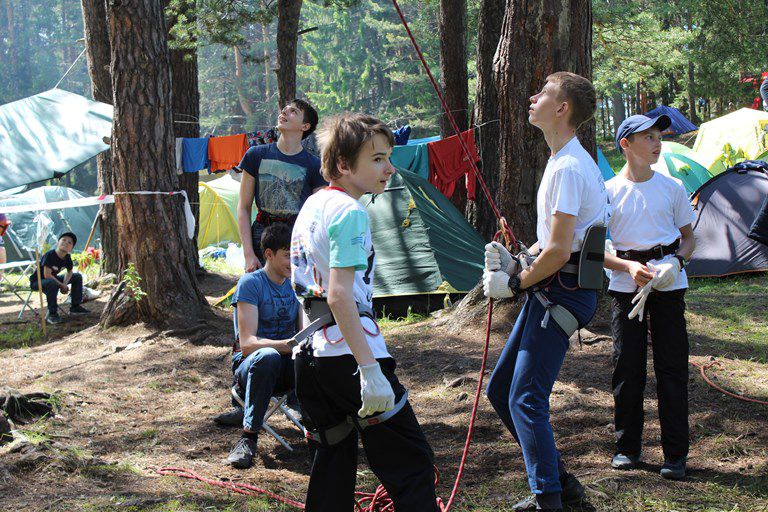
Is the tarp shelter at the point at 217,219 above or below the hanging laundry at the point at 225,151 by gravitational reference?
below

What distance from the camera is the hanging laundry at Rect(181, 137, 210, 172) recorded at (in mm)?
10672

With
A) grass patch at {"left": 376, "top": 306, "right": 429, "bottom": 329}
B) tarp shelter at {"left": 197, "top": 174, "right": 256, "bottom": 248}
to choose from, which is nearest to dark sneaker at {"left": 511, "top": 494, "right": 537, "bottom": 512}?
grass patch at {"left": 376, "top": 306, "right": 429, "bottom": 329}

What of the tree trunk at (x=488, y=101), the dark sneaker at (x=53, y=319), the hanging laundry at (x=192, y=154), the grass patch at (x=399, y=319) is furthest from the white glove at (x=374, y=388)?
the hanging laundry at (x=192, y=154)

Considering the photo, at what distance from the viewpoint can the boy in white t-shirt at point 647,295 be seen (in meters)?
3.41

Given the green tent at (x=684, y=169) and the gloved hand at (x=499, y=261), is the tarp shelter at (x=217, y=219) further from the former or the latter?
the gloved hand at (x=499, y=261)

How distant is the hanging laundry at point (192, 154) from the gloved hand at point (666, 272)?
8.30 meters

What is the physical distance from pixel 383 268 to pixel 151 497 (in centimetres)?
493

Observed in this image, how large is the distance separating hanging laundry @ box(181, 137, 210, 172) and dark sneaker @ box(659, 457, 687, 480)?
8.43 m

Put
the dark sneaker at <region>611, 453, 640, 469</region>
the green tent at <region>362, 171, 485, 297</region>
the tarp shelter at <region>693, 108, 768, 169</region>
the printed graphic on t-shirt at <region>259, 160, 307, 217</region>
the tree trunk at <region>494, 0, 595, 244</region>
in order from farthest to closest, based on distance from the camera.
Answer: the tarp shelter at <region>693, 108, 768, 169</region>
the green tent at <region>362, 171, 485, 297</region>
the tree trunk at <region>494, 0, 595, 244</region>
the printed graphic on t-shirt at <region>259, 160, 307, 217</region>
the dark sneaker at <region>611, 453, 640, 469</region>

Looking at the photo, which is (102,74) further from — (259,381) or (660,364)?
(660,364)

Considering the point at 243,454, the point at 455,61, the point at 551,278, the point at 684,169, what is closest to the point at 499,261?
the point at 551,278

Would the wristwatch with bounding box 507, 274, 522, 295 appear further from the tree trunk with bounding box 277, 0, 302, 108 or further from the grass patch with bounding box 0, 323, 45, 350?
the tree trunk with bounding box 277, 0, 302, 108

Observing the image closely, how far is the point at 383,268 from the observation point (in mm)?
8102

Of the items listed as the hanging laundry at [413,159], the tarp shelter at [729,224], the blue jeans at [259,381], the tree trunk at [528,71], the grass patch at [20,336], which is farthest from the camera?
the hanging laundry at [413,159]
